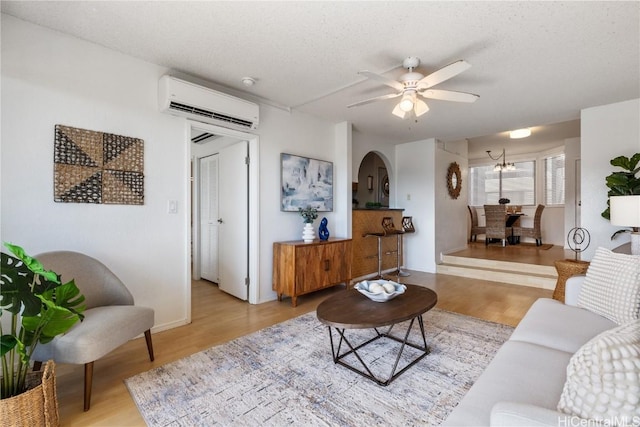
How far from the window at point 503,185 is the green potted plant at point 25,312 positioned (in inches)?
350

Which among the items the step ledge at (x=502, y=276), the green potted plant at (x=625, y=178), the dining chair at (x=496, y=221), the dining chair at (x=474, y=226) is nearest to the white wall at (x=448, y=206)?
the step ledge at (x=502, y=276)

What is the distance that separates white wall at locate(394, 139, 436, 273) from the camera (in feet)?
17.6

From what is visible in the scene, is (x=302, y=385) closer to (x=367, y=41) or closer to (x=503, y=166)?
(x=367, y=41)

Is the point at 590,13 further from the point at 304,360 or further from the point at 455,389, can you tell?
the point at 304,360

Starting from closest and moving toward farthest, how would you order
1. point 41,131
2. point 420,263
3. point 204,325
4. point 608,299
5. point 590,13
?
1. point 608,299
2. point 590,13
3. point 41,131
4. point 204,325
5. point 420,263

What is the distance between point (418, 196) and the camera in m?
5.56

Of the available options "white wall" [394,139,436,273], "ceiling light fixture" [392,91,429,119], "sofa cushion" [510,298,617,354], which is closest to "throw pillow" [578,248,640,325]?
"sofa cushion" [510,298,617,354]

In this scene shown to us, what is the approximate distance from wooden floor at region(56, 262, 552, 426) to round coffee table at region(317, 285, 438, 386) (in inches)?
41.4

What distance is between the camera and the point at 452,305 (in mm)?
3445

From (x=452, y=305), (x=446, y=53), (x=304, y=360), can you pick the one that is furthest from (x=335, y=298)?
(x=446, y=53)

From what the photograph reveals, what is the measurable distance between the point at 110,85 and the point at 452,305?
4037 mm

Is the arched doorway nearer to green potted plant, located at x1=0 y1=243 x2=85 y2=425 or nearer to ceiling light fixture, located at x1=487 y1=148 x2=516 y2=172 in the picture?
ceiling light fixture, located at x1=487 y1=148 x2=516 y2=172

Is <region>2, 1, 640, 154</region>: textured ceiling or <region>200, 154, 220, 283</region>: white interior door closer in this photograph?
<region>2, 1, 640, 154</region>: textured ceiling

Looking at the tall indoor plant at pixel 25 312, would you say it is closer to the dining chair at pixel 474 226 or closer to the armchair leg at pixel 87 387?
the armchair leg at pixel 87 387
